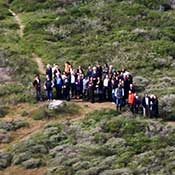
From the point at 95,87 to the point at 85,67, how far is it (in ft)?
25.1

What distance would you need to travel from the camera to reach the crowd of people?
36.0 m

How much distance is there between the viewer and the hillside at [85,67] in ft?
98.2

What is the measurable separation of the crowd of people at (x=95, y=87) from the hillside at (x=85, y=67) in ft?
2.14

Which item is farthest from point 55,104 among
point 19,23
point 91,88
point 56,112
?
point 19,23

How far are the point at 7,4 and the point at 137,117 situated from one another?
3600 centimetres

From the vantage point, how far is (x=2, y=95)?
135ft

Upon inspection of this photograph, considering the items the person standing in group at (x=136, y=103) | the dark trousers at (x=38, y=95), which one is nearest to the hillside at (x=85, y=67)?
the dark trousers at (x=38, y=95)

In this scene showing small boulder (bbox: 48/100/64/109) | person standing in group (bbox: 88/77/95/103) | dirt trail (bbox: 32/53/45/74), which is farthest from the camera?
dirt trail (bbox: 32/53/45/74)

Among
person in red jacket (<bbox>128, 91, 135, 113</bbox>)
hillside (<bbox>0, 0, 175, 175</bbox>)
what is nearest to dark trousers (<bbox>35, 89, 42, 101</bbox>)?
hillside (<bbox>0, 0, 175, 175</bbox>)

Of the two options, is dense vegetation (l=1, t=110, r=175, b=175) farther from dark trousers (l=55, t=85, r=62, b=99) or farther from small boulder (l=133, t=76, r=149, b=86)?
small boulder (l=133, t=76, r=149, b=86)

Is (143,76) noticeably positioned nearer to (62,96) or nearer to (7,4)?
(62,96)

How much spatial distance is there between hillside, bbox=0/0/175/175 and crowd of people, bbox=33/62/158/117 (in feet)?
2.14

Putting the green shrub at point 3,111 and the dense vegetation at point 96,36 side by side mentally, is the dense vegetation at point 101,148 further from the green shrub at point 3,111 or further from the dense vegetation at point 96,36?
the dense vegetation at point 96,36

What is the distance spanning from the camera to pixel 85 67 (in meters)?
45.2
